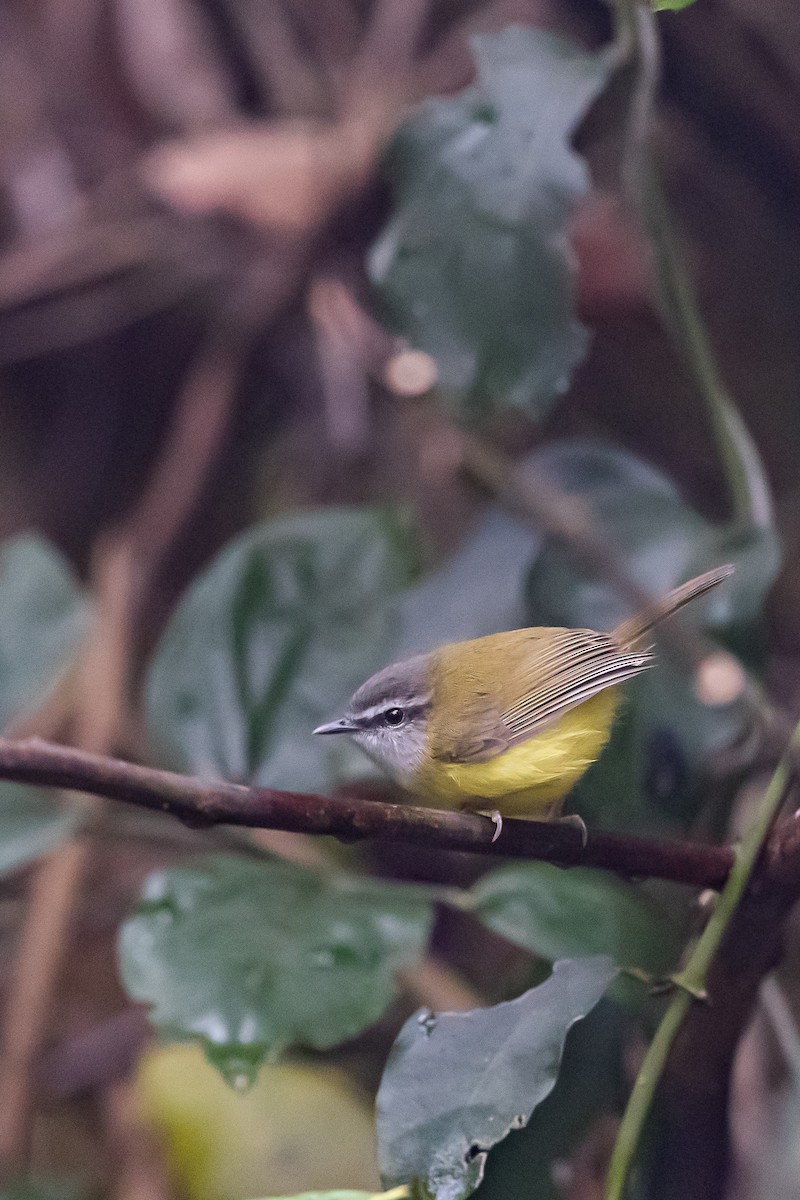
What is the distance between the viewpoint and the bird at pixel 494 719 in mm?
900

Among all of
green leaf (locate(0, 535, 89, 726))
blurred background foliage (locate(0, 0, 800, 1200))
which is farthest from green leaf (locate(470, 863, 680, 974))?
green leaf (locate(0, 535, 89, 726))

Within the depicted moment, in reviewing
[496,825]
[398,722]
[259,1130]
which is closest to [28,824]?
[259,1130]

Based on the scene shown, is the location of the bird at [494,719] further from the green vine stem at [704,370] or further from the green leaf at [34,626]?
the green leaf at [34,626]

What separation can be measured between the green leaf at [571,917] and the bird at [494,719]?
23 centimetres

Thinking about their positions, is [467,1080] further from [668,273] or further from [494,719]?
[668,273]

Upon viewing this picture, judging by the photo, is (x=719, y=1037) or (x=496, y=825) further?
(x=719, y=1037)

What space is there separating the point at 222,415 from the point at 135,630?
0.49 m

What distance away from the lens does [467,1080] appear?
77 cm

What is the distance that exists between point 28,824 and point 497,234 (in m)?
0.85

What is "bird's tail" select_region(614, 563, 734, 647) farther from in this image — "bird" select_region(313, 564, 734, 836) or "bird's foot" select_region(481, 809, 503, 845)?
"bird's foot" select_region(481, 809, 503, 845)

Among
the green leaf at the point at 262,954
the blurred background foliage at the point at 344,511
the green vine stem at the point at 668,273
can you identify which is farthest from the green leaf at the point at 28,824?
the green vine stem at the point at 668,273

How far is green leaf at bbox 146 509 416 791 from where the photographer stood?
1.36 metres

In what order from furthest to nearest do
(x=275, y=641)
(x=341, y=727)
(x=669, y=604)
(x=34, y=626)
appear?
(x=34, y=626), (x=275, y=641), (x=341, y=727), (x=669, y=604)

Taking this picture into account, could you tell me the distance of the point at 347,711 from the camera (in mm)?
972
